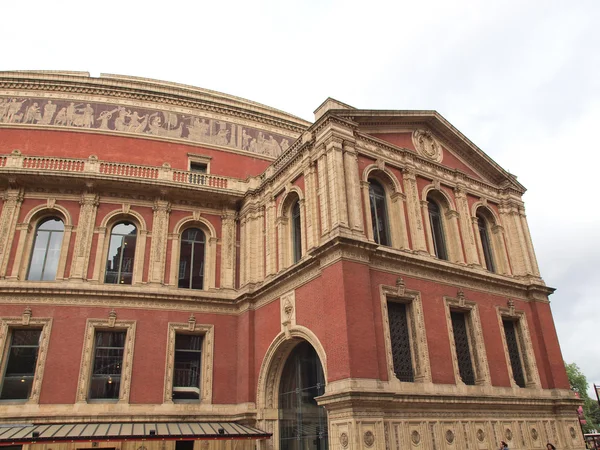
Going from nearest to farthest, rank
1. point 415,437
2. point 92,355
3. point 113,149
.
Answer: point 415,437 < point 92,355 < point 113,149

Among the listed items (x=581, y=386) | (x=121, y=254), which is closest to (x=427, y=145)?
(x=121, y=254)

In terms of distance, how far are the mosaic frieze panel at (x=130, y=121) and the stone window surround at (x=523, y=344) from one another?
1461 centimetres

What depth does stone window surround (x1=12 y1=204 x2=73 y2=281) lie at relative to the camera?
19.7m

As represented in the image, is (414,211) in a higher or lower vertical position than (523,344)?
higher

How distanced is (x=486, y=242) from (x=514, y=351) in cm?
507

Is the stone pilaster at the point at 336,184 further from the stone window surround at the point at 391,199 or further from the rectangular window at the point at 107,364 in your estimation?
the rectangular window at the point at 107,364

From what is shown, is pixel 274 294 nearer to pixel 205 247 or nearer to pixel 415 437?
pixel 205 247

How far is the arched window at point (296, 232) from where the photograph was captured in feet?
64.8

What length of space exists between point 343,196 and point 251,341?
765cm

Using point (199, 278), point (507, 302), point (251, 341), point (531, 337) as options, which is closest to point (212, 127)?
point (199, 278)

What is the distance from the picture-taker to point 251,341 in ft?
66.1

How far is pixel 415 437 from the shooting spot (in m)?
15.1

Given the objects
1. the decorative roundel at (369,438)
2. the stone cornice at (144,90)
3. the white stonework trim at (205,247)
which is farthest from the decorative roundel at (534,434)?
the stone cornice at (144,90)

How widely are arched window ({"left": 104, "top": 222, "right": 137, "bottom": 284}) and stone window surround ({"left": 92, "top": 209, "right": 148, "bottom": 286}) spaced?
0.18 metres
